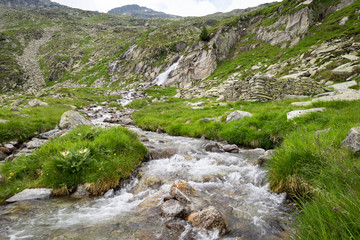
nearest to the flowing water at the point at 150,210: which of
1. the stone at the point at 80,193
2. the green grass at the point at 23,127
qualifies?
the stone at the point at 80,193

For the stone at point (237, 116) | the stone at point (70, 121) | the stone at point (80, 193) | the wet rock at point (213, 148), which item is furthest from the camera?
the stone at point (70, 121)

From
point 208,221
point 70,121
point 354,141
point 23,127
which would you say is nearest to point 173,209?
point 208,221

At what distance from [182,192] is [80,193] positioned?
126 inches

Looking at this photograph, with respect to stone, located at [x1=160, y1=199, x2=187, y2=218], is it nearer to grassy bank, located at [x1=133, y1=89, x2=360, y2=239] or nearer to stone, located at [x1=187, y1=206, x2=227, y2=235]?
stone, located at [x1=187, y1=206, x2=227, y2=235]

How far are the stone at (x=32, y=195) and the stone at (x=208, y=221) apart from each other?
14.4ft

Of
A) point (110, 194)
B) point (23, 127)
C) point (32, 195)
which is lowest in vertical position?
point (110, 194)

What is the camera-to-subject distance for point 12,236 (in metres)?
3.53

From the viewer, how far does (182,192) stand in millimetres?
4973

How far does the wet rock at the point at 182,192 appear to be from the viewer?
4.61 meters

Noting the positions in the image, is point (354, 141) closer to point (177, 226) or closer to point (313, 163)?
point (313, 163)

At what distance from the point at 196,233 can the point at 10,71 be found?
10648 centimetres

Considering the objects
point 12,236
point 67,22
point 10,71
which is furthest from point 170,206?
point 67,22

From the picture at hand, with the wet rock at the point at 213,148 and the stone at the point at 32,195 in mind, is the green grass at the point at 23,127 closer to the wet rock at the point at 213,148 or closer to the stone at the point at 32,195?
the stone at the point at 32,195

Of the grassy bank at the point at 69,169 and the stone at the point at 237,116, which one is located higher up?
the grassy bank at the point at 69,169
